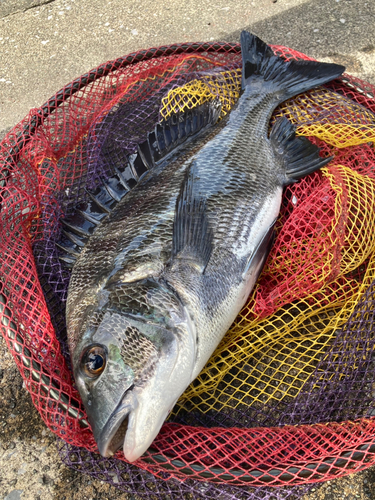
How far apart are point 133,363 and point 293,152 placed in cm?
181

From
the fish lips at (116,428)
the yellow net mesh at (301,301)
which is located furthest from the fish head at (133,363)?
the yellow net mesh at (301,301)

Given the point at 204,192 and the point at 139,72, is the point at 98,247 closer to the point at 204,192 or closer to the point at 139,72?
the point at 204,192

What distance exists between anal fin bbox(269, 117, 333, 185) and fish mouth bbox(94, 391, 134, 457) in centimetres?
176

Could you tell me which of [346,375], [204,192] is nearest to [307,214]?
[204,192]

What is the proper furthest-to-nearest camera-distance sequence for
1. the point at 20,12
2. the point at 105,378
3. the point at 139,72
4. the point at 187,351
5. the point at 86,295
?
the point at 20,12 → the point at 139,72 → the point at 86,295 → the point at 187,351 → the point at 105,378

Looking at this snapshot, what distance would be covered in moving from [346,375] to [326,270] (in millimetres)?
594

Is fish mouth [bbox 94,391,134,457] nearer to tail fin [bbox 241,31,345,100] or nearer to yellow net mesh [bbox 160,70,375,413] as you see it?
yellow net mesh [bbox 160,70,375,413]

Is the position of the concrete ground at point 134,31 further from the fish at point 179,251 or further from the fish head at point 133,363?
the fish head at point 133,363

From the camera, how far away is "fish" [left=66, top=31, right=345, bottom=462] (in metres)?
1.69

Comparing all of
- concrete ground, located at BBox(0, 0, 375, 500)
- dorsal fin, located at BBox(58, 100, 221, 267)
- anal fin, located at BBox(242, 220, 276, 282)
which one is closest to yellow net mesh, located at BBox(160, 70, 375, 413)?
anal fin, located at BBox(242, 220, 276, 282)

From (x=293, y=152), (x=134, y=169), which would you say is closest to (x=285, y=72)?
(x=293, y=152)

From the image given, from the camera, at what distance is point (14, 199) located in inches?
A: 104

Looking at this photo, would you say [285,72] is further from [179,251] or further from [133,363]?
[133,363]

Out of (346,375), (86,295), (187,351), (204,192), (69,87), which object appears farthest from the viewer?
(69,87)
